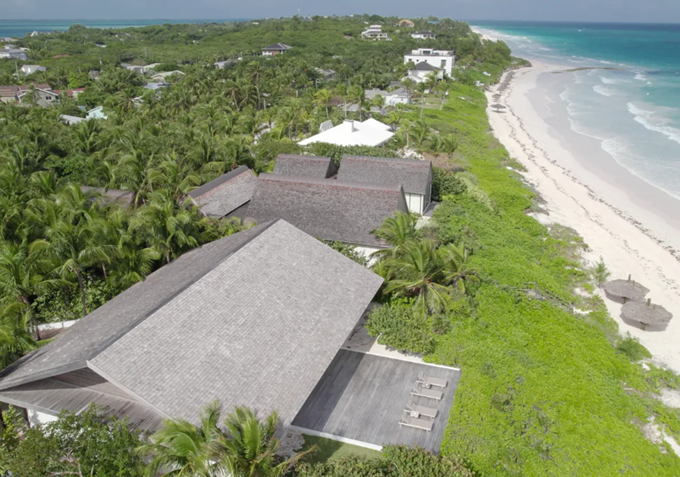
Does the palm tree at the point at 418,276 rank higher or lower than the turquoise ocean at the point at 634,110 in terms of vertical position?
higher

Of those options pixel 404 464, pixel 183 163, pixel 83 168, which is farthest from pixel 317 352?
pixel 83 168

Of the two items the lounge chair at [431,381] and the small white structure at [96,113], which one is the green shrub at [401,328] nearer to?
the lounge chair at [431,381]

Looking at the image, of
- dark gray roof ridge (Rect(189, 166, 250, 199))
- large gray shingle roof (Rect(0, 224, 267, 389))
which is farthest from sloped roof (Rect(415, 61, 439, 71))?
large gray shingle roof (Rect(0, 224, 267, 389))

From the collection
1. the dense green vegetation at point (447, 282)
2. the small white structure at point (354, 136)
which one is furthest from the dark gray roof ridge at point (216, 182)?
the small white structure at point (354, 136)

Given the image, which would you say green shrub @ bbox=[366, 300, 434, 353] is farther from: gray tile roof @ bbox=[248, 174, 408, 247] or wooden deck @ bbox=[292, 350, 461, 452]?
gray tile roof @ bbox=[248, 174, 408, 247]

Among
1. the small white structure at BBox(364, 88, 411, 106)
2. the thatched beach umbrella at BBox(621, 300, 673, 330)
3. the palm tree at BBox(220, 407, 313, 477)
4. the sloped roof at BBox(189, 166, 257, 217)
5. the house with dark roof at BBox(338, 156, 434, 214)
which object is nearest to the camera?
the palm tree at BBox(220, 407, 313, 477)

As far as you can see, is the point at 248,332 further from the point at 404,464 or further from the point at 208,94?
the point at 208,94
